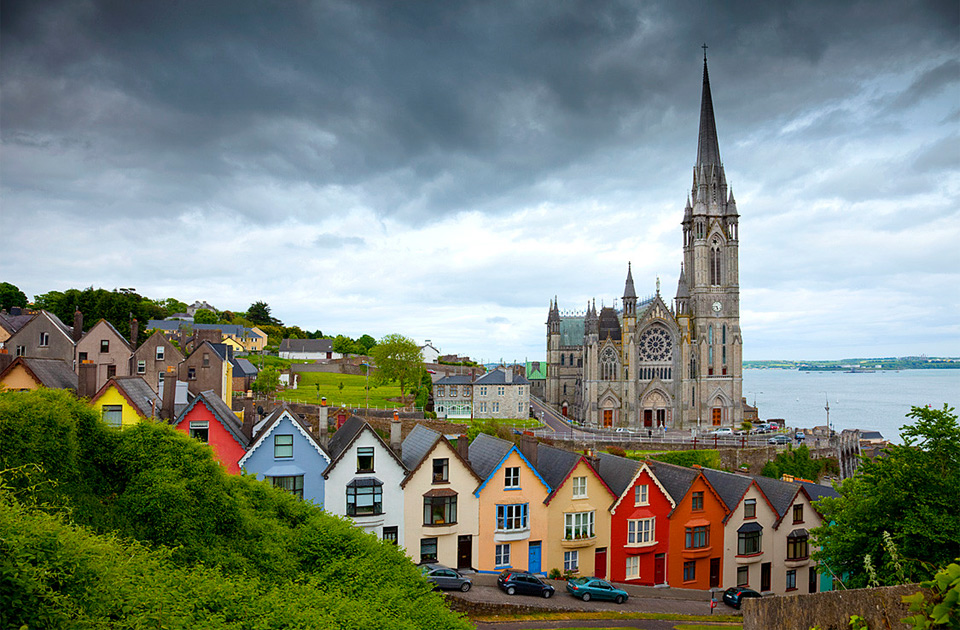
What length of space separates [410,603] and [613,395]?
3067 inches

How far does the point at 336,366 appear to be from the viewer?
13012 cm

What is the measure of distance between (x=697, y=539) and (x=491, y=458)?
12.3m

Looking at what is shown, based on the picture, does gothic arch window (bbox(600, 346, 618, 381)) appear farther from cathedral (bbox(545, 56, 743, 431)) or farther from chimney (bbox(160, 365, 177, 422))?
chimney (bbox(160, 365, 177, 422))

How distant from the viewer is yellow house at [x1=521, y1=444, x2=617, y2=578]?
106 ft

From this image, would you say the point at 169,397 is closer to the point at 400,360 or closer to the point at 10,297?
the point at 400,360

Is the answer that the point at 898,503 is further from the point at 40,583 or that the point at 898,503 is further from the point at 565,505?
the point at 40,583

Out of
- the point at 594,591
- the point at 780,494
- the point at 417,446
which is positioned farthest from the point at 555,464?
the point at 780,494

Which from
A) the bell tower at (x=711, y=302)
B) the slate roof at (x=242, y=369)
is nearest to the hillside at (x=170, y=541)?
the slate roof at (x=242, y=369)

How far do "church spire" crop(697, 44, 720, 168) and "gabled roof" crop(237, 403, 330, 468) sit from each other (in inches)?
3239

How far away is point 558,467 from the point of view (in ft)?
112

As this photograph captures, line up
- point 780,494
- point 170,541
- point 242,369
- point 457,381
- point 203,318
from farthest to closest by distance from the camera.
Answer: point 203,318, point 457,381, point 242,369, point 780,494, point 170,541

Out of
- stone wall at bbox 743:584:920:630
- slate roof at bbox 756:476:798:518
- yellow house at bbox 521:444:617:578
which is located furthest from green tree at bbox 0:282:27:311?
stone wall at bbox 743:584:920:630

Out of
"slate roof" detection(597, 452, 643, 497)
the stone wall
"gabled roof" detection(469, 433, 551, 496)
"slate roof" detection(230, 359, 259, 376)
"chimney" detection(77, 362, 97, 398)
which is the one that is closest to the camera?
the stone wall

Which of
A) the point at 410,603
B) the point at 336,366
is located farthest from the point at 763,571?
the point at 336,366
